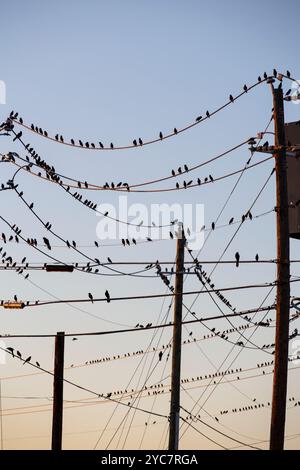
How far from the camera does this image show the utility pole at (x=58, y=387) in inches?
1161

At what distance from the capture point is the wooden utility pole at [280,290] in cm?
2400

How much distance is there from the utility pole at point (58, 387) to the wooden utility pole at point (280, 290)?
295 inches

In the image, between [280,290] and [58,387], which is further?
[58,387]

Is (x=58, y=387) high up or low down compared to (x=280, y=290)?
down

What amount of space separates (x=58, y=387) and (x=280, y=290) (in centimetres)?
807

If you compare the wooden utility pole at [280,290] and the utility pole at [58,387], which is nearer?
the wooden utility pole at [280,290]

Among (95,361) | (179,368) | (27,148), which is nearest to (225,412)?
(95,361)

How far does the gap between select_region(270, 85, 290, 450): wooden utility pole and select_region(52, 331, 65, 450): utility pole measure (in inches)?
295

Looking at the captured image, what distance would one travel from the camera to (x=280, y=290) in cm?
2447

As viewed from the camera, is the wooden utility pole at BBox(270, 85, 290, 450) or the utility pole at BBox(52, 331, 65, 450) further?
the utility pole at BBox(52, 331, 65, 450)

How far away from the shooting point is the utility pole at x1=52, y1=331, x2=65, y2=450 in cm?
2950

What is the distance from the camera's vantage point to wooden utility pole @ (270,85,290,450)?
24000mm
